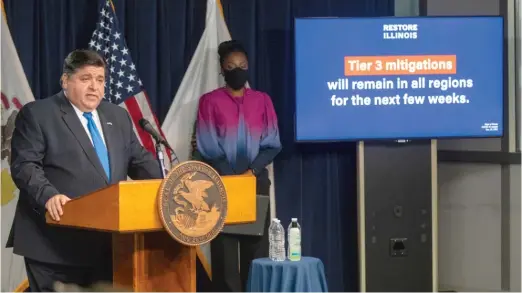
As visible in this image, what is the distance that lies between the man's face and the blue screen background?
91.2 inches

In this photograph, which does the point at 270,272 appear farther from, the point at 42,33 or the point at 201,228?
the point at 42,33

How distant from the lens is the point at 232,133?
5.04m

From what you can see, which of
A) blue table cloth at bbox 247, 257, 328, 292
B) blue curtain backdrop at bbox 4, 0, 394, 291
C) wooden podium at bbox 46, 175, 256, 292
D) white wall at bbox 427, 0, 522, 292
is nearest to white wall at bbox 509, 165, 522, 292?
white wall at bbox 427, 0, 522, 292

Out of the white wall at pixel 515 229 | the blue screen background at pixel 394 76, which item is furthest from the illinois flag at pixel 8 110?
the white wall at pixel 515 229

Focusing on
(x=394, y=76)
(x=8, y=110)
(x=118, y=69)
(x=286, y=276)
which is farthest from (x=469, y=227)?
(x=8, y=110)

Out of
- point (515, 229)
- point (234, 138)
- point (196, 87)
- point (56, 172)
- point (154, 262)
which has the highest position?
point (196, 87)

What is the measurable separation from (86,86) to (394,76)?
2.66 metres

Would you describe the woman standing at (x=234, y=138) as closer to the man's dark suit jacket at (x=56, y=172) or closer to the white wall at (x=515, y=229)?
the white wall at (x=515, y=229)

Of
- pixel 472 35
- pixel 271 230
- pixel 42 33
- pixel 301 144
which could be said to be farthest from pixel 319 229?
pixel 42 33

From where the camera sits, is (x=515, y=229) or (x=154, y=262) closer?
(x=154, y=262)

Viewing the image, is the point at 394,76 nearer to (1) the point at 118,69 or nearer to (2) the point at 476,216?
(2) the point at 476,216

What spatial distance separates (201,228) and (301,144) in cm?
297

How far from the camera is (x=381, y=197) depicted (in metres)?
5.29

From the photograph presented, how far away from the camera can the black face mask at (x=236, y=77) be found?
5.04 meters
